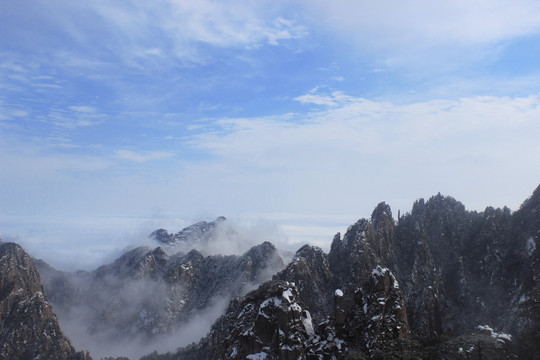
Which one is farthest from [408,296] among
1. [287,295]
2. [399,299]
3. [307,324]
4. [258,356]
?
[258,356]

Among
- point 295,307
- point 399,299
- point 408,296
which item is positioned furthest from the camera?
point 408,296

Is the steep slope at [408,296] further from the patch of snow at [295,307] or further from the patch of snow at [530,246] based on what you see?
the patch of snow at [295,307]

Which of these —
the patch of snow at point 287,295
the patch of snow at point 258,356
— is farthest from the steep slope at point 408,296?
the patch of snow at point 287,295

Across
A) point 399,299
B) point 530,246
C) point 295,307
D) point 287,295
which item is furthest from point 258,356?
point 530,246

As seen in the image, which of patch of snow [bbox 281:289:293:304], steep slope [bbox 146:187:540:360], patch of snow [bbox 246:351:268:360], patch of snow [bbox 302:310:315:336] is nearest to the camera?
steep slope [bbox 146:187:540:360]

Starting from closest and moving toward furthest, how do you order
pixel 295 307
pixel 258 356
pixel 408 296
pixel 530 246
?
pixel 258 356 → pixel 295 307 → pixel 530 246 → pixel 408 296

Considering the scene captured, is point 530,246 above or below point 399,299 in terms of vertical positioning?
above

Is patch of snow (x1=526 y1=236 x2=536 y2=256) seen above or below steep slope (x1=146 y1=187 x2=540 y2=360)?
above

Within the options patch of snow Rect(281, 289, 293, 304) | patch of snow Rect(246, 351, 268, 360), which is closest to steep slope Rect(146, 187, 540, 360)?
patch of snow Rect(246, 351, 268, 360)

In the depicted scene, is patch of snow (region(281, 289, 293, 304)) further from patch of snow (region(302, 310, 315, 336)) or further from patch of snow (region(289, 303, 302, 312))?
patch of snow (region(302, 310, 315, 336))

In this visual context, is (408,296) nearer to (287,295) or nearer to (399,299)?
(399,299)

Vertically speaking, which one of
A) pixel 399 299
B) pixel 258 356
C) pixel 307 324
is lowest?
pixel 258 356

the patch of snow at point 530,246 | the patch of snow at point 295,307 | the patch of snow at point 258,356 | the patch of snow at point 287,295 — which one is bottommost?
the patch of snow at point 258,356

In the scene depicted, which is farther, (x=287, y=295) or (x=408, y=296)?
A: (x=408, y=296)
